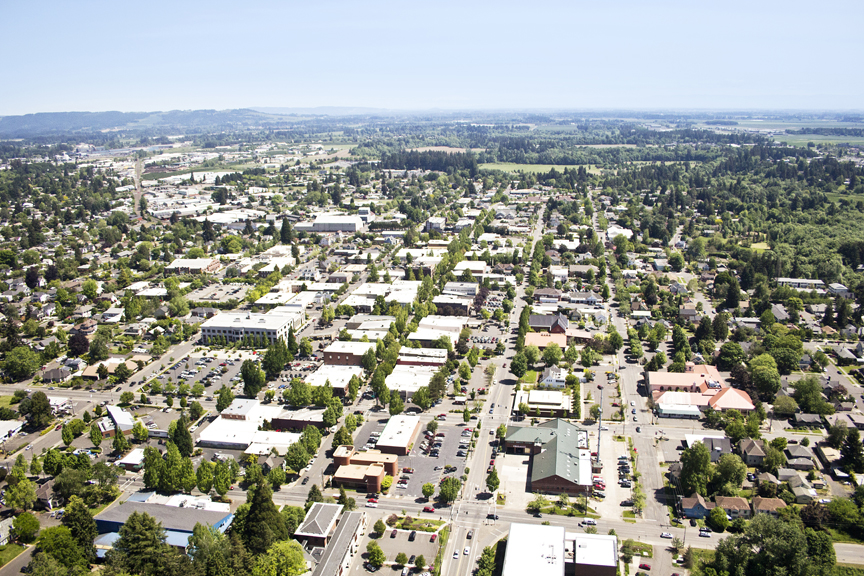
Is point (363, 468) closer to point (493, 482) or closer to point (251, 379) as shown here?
point (493, 482)

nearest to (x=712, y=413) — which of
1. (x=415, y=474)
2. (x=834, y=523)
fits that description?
(x=834, y=523)

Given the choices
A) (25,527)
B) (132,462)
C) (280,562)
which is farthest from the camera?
(132,462)

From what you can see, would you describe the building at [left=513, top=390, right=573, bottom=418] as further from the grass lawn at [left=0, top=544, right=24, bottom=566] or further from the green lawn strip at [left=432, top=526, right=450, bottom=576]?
the grass lawn at [left=0, top=544, right=24, bottom=566]

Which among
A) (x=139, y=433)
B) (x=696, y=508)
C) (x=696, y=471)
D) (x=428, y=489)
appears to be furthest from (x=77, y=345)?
(x=696, y=508)

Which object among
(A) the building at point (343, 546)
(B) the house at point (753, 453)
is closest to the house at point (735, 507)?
(B) the house at point (753, 453)

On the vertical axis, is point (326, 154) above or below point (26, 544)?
above

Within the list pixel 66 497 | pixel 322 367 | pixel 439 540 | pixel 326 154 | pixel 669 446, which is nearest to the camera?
→ pixel 439 540

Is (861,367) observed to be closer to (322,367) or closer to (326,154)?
(322,367)
